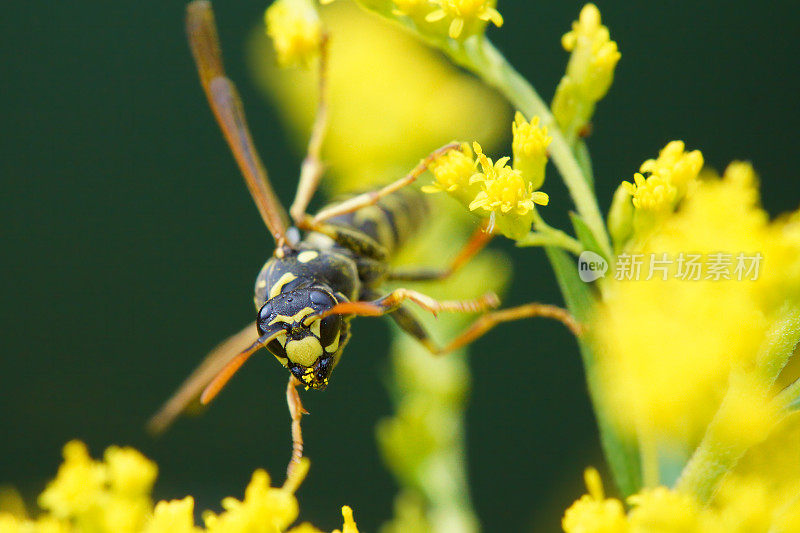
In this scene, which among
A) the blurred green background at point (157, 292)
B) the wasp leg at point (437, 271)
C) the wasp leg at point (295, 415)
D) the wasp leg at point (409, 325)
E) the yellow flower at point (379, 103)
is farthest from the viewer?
the blurred green background at point (157, 292)

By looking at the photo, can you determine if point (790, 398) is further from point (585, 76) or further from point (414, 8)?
point (414, 8)

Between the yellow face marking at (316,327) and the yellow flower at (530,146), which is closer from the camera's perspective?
the yellow flower at (530,146)

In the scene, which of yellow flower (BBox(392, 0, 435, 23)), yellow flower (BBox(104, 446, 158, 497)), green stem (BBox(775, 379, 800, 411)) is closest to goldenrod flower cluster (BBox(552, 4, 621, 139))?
yellow flower (BBox(392, 0, 435, 23))

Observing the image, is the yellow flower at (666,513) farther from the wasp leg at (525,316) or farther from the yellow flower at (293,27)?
the yellow flower at (293,27)

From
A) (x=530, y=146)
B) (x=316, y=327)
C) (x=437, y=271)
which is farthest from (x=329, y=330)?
(x=437, y=271)

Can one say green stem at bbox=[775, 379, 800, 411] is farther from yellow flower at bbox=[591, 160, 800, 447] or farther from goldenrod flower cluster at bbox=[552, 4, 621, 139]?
goldenrod flower cluster at bbox=[552, 4, 621, 139]

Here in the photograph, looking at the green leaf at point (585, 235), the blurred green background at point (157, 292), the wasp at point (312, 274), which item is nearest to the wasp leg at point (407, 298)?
the wasp at point (312, 274)

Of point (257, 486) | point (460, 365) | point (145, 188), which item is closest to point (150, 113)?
point (145, 188)
